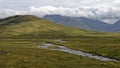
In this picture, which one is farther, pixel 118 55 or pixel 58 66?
pixel 118 55

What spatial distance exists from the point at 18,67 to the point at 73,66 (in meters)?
12.4

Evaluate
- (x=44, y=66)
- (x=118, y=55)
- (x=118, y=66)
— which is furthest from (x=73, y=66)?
(x=118, y=55)

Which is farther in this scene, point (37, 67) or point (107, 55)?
point (107, 55)

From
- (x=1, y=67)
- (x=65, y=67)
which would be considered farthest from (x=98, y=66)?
(x=1, y=67)

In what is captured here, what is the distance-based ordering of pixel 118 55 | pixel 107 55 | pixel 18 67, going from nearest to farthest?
1. pixel 18 67
2. pixel 118 55
3. pixel 107 55

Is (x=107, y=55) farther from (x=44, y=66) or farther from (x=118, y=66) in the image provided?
(x=44, y=66)

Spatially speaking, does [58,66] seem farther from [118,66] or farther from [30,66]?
[118,66]

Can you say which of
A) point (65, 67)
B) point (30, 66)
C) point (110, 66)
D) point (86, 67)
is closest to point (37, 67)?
point (30, 66)

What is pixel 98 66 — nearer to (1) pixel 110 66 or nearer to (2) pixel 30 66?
(1) pixel 110 66

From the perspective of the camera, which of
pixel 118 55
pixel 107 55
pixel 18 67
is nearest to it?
pixel 18 67

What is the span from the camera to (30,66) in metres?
55.1

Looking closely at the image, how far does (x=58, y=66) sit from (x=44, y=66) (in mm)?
3174

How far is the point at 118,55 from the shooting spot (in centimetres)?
7931

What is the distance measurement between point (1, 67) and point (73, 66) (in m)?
16.0
